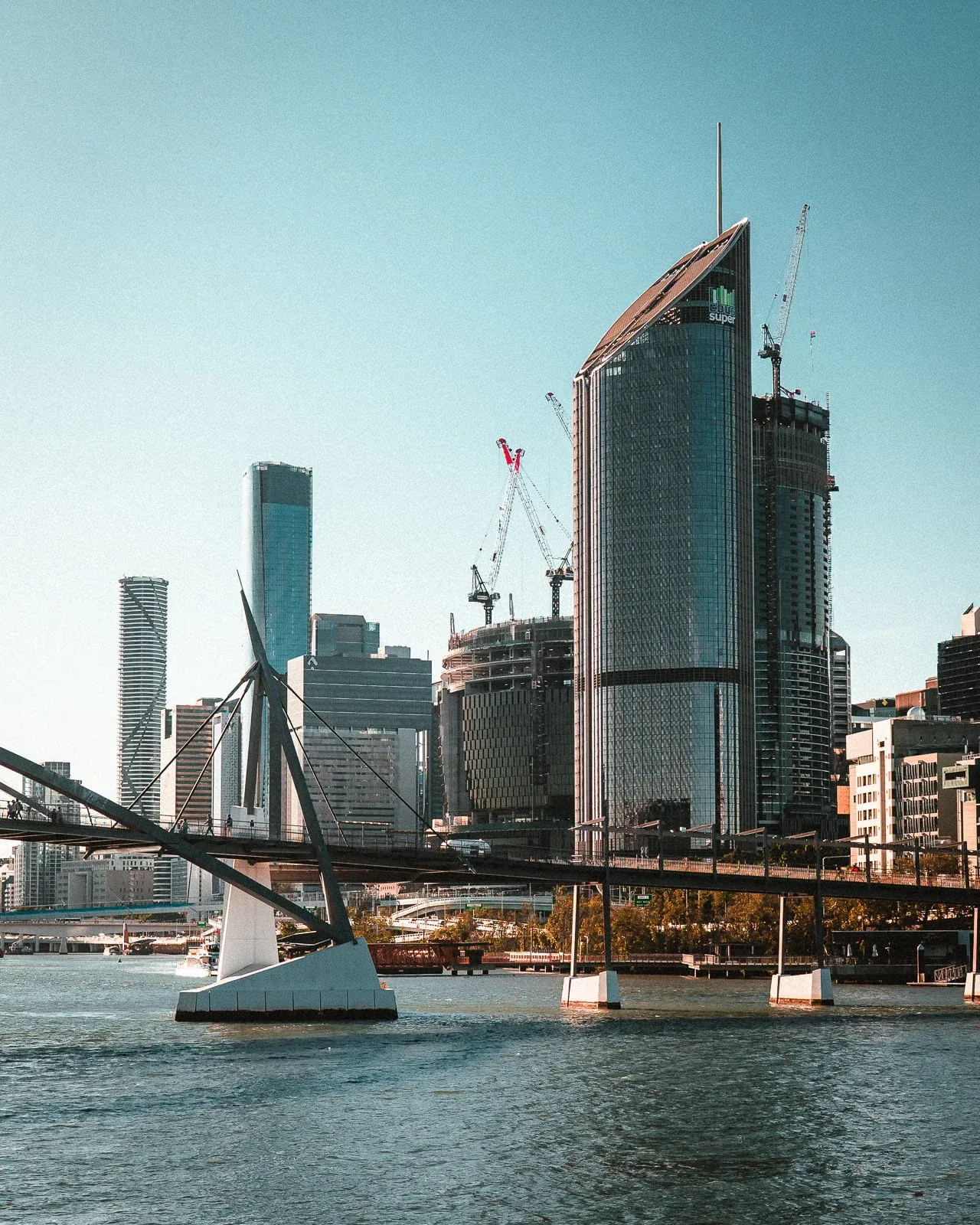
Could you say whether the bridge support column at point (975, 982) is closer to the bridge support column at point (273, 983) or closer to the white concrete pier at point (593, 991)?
the white concrete pier at point (593, 991)

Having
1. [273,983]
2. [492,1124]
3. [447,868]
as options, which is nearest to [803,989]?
[447,868]

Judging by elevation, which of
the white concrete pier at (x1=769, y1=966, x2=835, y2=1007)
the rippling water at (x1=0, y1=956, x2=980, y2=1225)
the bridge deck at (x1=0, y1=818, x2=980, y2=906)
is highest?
the bridge deck at (x1=0, y1=818, x2=980, y2=906)

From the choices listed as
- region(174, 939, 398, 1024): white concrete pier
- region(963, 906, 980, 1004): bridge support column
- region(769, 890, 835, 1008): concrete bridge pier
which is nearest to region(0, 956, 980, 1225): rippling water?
region(174, 939, 398, 1024): white concrete pier

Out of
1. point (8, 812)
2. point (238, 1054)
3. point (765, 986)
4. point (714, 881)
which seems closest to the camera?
point (238, 1054)

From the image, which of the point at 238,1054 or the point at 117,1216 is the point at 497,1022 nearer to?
the point at 238,1054

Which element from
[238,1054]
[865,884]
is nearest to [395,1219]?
[238,1054]

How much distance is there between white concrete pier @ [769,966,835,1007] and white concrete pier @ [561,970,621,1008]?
51.0 feet

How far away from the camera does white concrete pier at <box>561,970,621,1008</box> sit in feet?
429

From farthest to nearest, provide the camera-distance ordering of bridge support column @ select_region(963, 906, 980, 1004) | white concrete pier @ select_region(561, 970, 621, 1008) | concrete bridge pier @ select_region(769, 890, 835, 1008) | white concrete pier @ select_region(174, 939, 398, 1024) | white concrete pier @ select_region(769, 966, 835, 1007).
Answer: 1. bridge support column @ select_region(963, 906, 980, 1004)
2. concrete bridge pier @ select_region(769, 890, 835, 1008)
3. white concrete pier @ select_region(769, 966, 835, 1007)
4. white concrete pier @ select_region(561, 970, 621, 1008)
5. white concrete pier @ select_region(174, 939, 398, 1024)

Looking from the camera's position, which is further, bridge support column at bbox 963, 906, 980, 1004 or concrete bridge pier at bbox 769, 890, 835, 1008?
bridge support column at bbox 963, 906, 980, 1004

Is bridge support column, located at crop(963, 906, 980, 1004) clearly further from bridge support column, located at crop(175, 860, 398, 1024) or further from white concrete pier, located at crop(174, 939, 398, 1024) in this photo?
white concrete pier, located at crop(174, 939, 398, 1024)

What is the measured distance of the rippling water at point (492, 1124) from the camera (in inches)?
2072

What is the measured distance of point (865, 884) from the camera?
475 feet

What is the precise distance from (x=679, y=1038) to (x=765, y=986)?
263 ft
